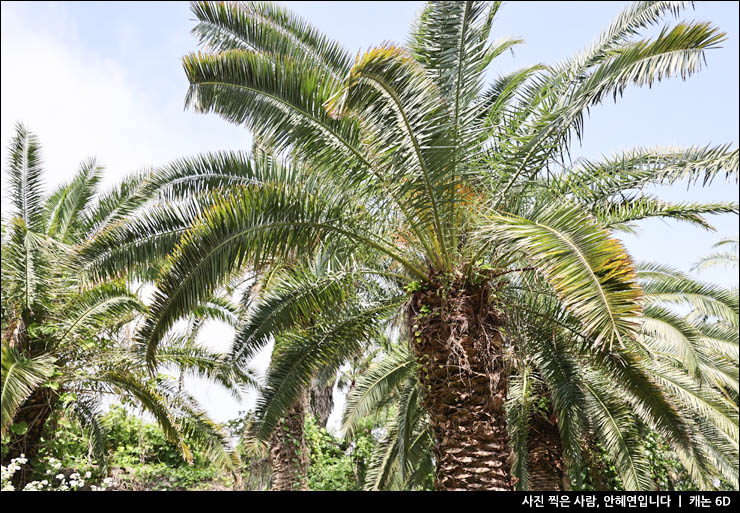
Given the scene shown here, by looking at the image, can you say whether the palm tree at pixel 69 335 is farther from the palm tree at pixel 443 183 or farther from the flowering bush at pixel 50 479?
the palm tree at pixel 443 183

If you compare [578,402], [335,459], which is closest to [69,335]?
[578,402]

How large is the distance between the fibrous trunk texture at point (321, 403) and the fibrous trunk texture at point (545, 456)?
327 inches

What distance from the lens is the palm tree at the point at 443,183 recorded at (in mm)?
5816

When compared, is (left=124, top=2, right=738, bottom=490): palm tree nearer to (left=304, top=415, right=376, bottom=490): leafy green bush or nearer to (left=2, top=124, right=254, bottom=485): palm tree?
(left=2, top=124, right=254, bottom=485): palm tree

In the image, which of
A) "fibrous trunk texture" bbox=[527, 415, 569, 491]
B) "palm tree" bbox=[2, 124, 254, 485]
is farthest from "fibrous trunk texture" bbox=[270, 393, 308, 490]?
"fibrous trunk texture" bbox=[527, 415, 569, 491]

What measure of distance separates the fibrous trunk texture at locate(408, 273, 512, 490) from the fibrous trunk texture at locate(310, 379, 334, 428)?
12.2 metres

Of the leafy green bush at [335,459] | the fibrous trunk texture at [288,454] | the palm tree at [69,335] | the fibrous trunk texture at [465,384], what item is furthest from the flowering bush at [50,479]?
the leafy green bush at [335,459]

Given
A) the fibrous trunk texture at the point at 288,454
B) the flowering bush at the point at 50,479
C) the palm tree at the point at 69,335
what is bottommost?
the flowering bush at the point at 50,479

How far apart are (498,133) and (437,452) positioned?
12.5 ft

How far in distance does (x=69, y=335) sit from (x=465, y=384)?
21.6 feet

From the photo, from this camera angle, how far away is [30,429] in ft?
31.9

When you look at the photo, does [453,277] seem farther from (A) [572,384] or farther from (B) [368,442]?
(B) [368,442]

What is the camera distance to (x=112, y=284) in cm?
994

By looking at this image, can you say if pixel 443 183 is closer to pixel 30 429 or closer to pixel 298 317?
pixel 298 317
